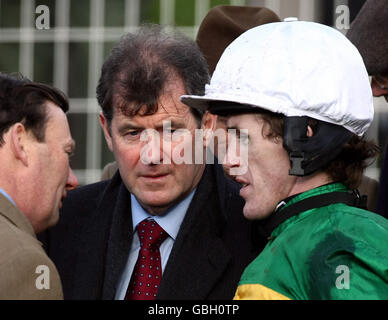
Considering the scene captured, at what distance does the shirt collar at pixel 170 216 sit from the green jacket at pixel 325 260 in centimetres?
96

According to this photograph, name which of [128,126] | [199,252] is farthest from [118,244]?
[128,126]

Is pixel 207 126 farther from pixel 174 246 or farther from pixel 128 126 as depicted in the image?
pixel 174 246

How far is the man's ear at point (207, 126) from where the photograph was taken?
3.93 m

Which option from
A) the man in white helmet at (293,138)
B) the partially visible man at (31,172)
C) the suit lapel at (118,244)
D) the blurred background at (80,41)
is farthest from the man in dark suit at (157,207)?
the blurred background at (80,41)

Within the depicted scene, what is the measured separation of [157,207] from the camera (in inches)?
149

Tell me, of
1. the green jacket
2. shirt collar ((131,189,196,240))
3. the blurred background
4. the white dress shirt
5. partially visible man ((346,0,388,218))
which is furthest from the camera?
the blurred background

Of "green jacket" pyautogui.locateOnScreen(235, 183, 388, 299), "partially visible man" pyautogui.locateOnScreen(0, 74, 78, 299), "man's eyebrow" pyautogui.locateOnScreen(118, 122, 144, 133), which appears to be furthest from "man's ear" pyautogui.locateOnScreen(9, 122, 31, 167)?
"green jacket" pyautogui.locateOnScreen(235, 183, 388, 299)

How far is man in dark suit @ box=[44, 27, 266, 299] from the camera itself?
12.0ft

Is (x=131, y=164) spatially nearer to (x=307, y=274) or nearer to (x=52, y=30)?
(x=307, y=274)

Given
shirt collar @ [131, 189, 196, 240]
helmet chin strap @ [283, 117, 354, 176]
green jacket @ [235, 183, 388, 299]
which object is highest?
helmet chin strap @ [283, 117, 354, 176]

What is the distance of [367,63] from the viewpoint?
410 centimetres

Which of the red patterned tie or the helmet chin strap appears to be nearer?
the helmet chin strap

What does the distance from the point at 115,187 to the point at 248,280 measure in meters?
1.44

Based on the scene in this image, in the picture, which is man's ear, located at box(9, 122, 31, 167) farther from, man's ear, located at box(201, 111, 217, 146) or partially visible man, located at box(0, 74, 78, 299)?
man's ear, located at box(201, 111, 217, 146)
